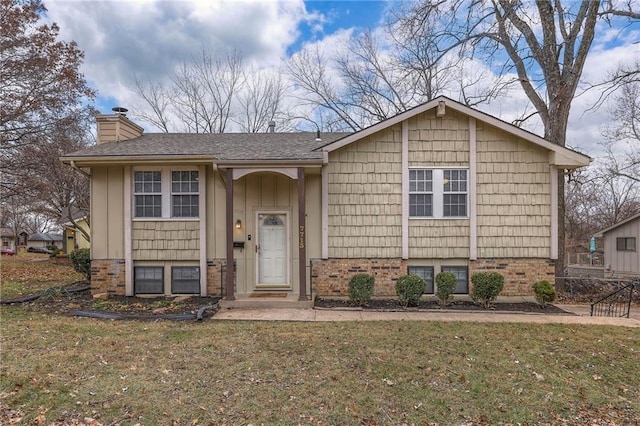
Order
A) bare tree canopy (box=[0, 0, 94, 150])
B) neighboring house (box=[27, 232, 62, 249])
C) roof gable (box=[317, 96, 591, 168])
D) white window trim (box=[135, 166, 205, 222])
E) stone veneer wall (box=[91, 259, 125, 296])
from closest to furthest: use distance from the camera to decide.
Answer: roof gable (box=[317, 96, 591, 168]) → white window trim (box=[135, 166, 205, 222]) → stone veneer wall (box=[91, 259, 125, 296]) → bare tree canopy (box=[0, 0, 94, 150]) → neighboring house (box=[27, 232, 62, 249])

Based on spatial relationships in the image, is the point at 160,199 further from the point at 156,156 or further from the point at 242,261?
the point at 242,261

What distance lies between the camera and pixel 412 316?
754 centimetres

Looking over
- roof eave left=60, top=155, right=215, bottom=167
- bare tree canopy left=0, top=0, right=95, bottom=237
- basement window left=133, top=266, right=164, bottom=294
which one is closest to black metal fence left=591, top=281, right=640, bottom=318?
roof eave left=60, top=155, right=215, bottom=167

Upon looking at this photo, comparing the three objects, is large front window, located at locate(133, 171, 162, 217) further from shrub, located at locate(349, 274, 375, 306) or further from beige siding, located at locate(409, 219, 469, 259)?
beige siding, located at locate(409, 219, 469, 259)

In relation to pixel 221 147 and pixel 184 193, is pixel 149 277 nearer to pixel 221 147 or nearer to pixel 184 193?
pixel 184 193

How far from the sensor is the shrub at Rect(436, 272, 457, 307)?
8336 mm

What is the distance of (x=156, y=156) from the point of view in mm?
8867

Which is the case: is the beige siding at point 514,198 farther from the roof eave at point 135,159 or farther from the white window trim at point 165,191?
the white window trim at point 165,191

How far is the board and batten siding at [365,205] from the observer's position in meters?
9.16

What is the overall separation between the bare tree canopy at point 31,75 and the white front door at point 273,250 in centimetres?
1368

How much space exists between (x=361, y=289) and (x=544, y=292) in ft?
13.8

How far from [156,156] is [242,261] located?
3306 millimetres

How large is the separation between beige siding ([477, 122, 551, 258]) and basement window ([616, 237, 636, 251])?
→ 12.9m

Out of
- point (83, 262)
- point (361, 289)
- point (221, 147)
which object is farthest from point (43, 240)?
point (361, 289)
